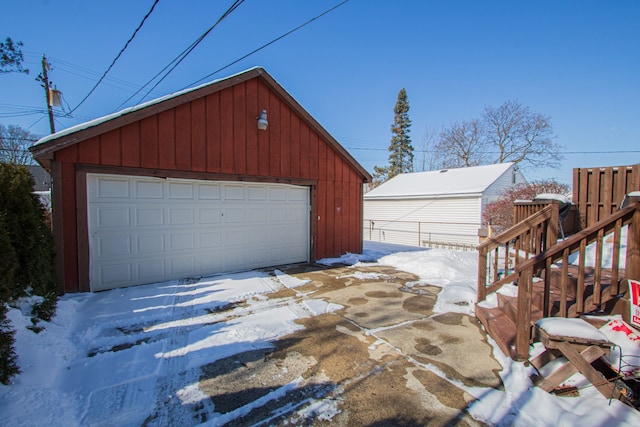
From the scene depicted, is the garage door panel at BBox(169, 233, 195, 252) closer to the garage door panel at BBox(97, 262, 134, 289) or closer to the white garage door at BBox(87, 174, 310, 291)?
the white garage door at BBox(87, 174, 310, 291)

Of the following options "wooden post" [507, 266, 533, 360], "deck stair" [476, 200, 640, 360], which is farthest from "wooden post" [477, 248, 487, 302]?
"wooden post" [507, 266, 533, 360]

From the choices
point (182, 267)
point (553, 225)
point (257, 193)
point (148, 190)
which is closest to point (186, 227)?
point (182, 267)

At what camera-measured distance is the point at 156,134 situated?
5.39 m

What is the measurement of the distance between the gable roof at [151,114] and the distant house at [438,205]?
9928 millimetres

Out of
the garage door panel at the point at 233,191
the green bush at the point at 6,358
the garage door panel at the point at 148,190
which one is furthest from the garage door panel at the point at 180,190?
the green bush at the point at 6,358

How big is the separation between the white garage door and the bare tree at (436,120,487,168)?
23.1 meters

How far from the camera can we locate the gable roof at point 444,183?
1502 centimetres

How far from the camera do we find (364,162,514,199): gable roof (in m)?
15.0

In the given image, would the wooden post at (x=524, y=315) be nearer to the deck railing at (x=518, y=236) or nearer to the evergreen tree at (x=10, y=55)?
the deck railing at (x=518, y=236)

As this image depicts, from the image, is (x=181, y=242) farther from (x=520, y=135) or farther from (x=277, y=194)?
(x=520, y=135)

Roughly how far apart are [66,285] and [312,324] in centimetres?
419

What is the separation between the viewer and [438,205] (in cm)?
1595

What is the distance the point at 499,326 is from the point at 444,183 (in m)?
15.0

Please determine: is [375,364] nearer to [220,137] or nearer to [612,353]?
[612,353]
